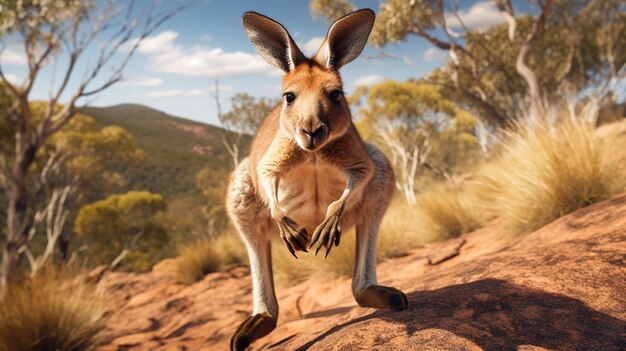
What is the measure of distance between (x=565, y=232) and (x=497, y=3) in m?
13.5

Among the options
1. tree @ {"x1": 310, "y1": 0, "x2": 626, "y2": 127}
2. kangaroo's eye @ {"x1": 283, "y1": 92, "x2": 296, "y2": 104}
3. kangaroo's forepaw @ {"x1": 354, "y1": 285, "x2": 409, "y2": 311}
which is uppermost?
tree @ {"x1": 310, "y1": 0, "x2": 626, "y2": 127}

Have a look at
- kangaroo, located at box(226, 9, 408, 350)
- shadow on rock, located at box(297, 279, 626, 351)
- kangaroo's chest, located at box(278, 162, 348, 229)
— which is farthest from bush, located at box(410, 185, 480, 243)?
kangaroo's chest, located at box(278, 162, 348, 229)

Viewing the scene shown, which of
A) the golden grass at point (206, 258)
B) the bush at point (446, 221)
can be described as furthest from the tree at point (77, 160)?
the bush at point (446, 221)

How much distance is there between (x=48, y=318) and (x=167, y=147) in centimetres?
5284

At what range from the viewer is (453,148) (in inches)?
1107

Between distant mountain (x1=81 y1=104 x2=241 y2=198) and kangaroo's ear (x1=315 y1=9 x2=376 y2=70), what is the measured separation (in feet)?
80.8

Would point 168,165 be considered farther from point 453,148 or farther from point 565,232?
point 565,232

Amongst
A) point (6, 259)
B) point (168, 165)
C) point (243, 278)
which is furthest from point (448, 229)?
point (168, 165)

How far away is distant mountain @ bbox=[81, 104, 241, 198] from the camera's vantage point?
39.3 metres

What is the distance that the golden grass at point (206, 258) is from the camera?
9188 mm

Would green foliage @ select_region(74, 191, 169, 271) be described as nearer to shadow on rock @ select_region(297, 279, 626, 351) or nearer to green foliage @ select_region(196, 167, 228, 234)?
green foliage @ select_region(196, 167, 228, 234)

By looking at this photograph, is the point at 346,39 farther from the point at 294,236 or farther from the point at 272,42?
the point at 294,236

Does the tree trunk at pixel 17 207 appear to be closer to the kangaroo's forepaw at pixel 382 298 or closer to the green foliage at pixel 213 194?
the kangaroo's forepaw at pixel 382 298

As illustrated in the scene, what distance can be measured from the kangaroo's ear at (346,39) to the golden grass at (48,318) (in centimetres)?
424
